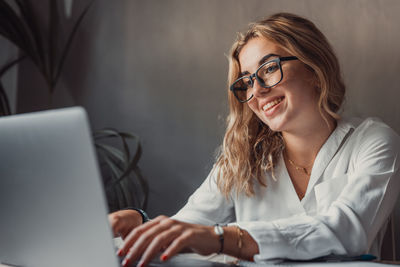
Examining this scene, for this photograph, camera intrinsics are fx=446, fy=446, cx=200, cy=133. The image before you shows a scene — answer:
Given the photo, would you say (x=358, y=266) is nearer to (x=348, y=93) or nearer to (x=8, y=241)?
(x=8, y=241)

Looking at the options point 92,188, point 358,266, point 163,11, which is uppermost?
point 163,11

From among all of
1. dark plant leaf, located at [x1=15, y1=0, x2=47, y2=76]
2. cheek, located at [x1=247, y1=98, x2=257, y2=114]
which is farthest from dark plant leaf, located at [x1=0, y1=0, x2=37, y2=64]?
cheek, located at [x1=247, y1=98, x2=257, y2=114]

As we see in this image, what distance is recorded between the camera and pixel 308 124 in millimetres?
1554

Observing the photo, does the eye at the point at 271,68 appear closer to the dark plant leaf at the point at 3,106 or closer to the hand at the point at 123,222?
the hand at the point at 123,222

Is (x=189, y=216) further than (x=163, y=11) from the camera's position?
No

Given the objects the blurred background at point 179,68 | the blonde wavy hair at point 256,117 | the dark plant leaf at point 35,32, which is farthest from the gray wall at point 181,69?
the blonde wavy hair at point 256,117

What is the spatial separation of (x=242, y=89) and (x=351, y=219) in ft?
2.40

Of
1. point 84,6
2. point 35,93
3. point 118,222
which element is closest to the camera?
point 118,222

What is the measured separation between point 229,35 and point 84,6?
105 centimetres

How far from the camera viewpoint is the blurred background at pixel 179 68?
187cm

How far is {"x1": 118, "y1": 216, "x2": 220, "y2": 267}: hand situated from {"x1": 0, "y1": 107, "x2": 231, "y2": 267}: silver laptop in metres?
0.03

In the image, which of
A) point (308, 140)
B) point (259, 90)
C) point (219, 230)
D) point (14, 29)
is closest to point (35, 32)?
point (14, 29)

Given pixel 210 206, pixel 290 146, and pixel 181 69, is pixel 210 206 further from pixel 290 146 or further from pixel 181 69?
pixel 181 69

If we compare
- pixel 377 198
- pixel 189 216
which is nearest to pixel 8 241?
pixel 189 216
